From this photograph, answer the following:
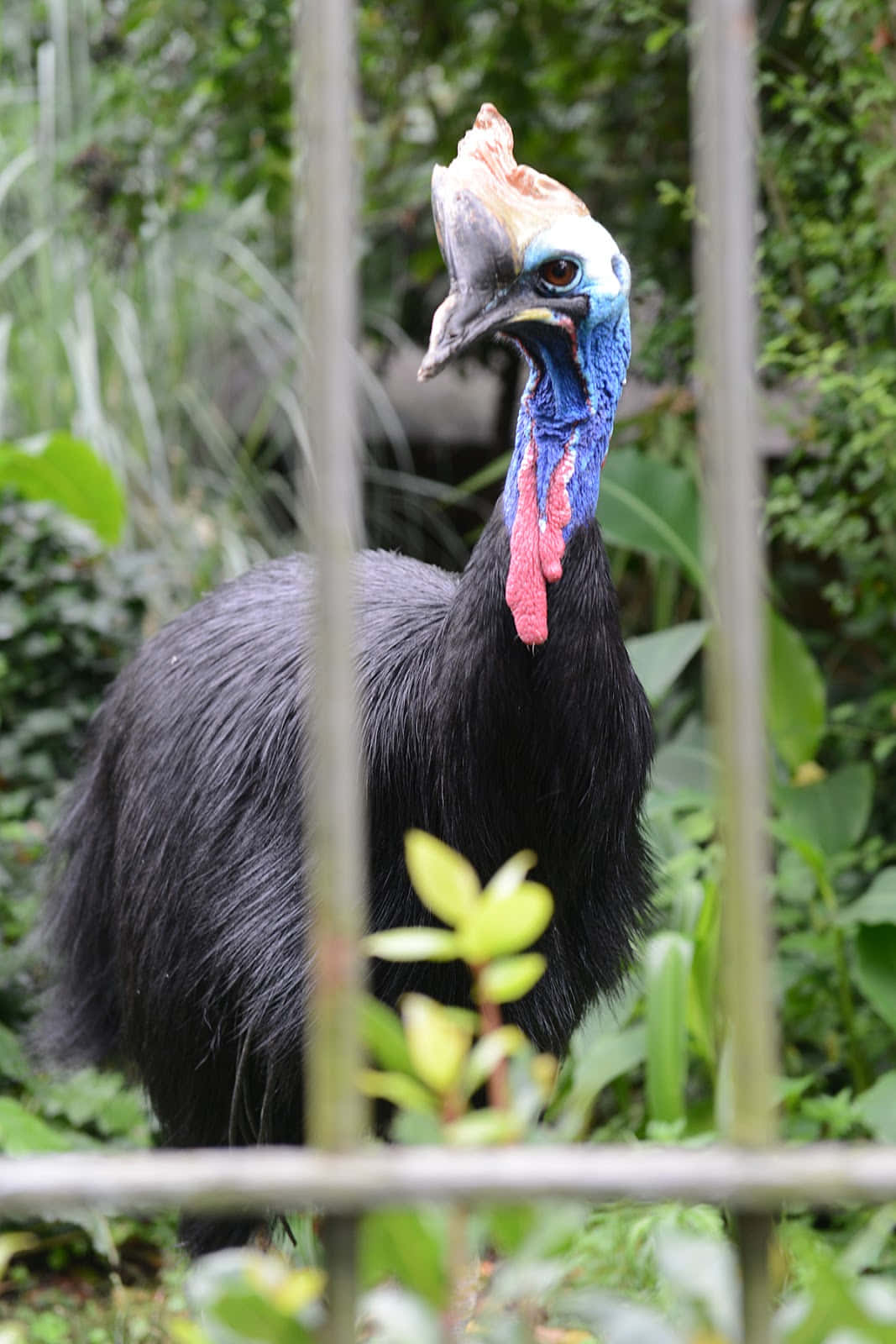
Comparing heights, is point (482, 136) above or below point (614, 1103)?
above

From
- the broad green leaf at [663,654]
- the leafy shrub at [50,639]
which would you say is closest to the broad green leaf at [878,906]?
the broad green leaf at [663,654]

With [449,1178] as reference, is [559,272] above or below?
above

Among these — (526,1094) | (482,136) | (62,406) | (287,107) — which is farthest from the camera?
(62,406)

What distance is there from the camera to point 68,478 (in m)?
4.67

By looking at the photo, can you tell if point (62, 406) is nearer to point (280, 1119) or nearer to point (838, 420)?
point (838, 420)

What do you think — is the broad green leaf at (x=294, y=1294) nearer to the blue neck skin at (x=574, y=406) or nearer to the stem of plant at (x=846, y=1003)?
the blue neck skin at (x=574, y=406)

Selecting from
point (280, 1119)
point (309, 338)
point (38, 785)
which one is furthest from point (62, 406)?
point (309, 338)

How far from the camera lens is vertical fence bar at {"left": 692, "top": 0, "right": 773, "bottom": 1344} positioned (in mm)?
974

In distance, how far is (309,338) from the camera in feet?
3.32

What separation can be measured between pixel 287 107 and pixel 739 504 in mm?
4211

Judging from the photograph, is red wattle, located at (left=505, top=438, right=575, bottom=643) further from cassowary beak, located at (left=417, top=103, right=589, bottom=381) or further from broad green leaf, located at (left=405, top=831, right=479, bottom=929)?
broad green leaf, located at (left=405, top=831, right=479, bottom=929)

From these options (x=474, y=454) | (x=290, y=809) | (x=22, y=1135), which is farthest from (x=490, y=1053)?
(x=474, y=454)

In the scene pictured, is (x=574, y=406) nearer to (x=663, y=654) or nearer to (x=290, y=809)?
(x=290, y=809)

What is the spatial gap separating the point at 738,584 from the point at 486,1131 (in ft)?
1.13
